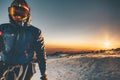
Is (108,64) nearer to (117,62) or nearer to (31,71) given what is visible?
(117,62)

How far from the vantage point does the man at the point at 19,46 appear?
4.28 metres

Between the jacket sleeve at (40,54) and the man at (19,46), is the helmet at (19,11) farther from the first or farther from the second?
the jacket sleeve at (40,54)

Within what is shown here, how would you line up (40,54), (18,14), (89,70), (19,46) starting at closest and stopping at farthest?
(19,46) < (18,14) < (40,54) < (89,70)

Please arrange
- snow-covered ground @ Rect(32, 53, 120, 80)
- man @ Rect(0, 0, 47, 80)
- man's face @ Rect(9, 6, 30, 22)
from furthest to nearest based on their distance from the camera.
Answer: snow-covered ground @ Rect(32, 53, 120, 80)
man's face @ Rect(9, 6, 30, 22)
man @ Rect(0, 0, 47, 80)

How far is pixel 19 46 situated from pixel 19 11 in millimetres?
651

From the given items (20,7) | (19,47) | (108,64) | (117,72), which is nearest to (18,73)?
(19,47)

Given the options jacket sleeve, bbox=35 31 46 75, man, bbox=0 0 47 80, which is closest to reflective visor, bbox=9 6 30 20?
man, bbox=0 0 47 80

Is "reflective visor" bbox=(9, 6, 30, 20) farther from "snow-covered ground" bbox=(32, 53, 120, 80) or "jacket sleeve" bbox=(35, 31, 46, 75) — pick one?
"snow-covered ground" bbox=(32, 53, 120, 80)

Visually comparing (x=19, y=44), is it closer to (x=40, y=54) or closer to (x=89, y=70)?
(x=40, y=54)

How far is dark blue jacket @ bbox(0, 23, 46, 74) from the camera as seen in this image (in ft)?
14.3

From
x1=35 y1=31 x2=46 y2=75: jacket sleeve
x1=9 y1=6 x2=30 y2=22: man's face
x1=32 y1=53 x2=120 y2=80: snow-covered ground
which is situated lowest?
x1=32 y1=53 x2=120 y2=80: snow-covered ground

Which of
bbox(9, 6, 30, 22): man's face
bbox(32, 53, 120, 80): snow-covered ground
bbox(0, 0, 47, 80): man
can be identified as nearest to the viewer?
bbox(0, 0, 47, 80): man

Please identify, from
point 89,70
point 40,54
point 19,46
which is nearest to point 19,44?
point 19,46

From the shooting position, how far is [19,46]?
443 centimetres
